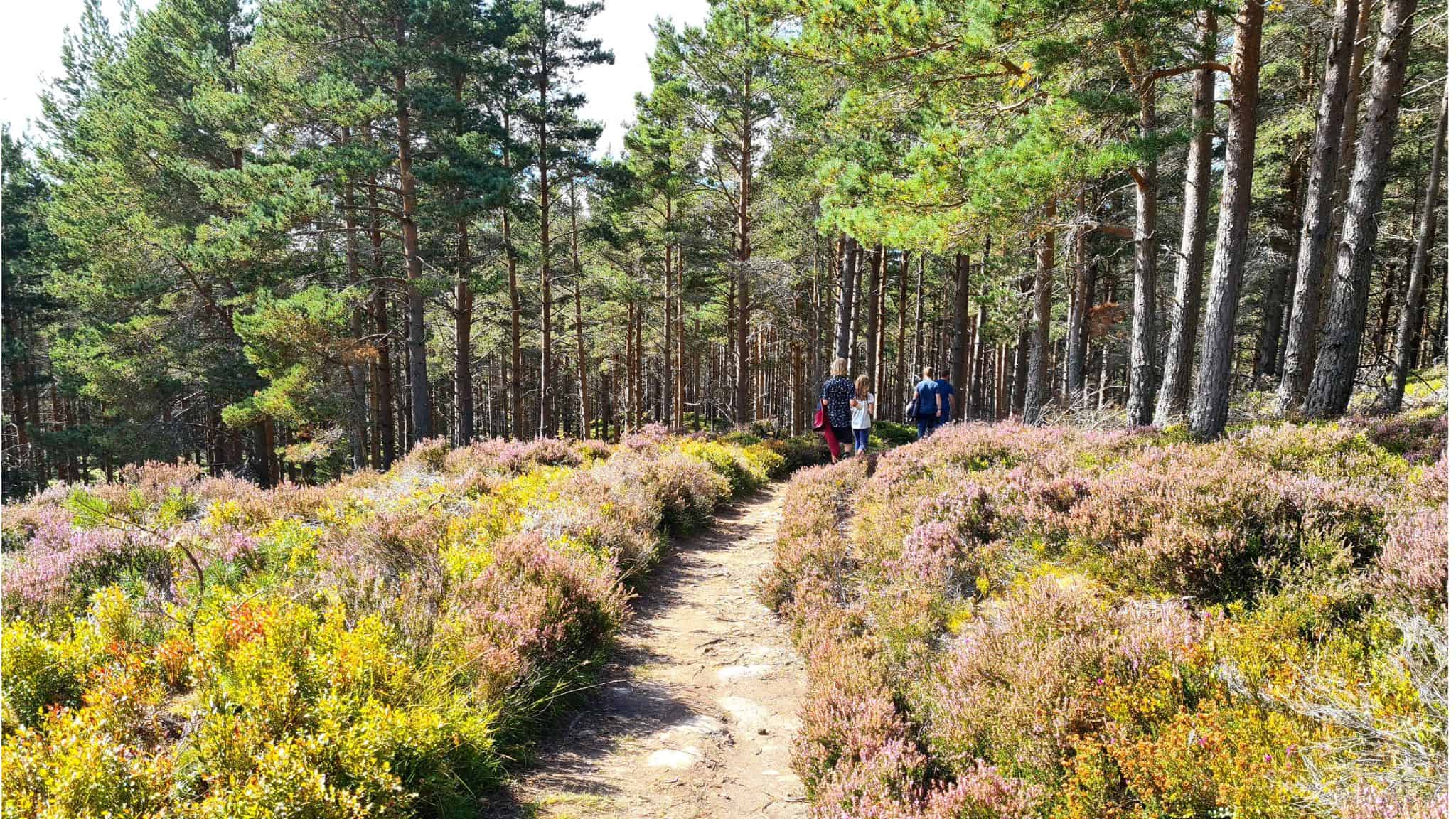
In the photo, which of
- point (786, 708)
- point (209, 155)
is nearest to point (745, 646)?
point (786, 708)

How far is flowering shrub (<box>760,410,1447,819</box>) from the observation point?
2.43 meters

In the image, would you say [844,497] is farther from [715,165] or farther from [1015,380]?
[1015,380]

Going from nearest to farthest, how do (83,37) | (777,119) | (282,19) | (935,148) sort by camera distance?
(935,148) → (282,19) → (777,119) → (83,37)

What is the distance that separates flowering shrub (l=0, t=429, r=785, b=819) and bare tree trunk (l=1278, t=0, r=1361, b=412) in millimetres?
9010

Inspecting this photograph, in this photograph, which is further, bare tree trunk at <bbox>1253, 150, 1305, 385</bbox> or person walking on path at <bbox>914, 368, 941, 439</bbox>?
bare tree trunk at <bbox>1253, 150, 1305, 385</bbox>

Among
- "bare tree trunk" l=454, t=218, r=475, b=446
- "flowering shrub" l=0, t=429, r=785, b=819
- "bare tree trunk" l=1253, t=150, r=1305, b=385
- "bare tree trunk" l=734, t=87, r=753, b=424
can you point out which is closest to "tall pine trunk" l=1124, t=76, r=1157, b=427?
"flowering shrub" l=0, t=429, r=785, b=819

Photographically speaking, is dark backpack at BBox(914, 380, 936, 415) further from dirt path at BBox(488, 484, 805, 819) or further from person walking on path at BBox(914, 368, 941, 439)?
dirt path at BBox(488, 484, 805, 819)

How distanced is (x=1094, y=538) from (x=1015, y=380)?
2366 cm

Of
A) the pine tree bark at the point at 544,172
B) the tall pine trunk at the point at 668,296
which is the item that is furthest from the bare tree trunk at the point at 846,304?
the pine tree bark at the point at 544,172

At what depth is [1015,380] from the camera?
26516mm

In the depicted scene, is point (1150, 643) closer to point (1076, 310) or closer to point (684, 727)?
point (684, 727)

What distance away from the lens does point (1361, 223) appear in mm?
7812

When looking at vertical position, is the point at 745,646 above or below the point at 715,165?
below

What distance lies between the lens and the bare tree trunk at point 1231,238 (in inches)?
313
